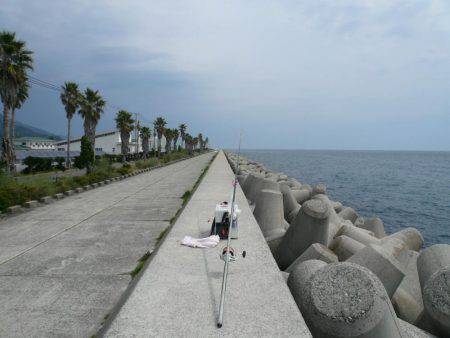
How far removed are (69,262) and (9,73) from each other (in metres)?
25.9

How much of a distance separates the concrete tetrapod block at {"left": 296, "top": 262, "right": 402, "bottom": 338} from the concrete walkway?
0.81ft

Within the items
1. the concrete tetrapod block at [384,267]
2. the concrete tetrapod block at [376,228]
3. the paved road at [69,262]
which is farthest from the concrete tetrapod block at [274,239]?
the concrete tetrapod block at [376,228]

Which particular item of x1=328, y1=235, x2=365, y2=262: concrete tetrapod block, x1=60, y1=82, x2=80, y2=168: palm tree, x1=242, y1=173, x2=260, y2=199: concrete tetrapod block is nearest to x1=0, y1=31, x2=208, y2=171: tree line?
x1=60, y1=82, x2=80, y2=168: palm tree

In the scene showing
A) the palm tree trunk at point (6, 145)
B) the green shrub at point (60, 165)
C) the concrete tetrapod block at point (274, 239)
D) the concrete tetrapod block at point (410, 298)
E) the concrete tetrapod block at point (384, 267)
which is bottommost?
the green shrub at point (60, 165)

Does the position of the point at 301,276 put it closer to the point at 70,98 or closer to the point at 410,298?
the point at 410,298

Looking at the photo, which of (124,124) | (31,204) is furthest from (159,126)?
(31,204)

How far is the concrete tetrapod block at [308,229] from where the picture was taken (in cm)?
741

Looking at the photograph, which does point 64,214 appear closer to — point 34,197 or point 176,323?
point 34,197

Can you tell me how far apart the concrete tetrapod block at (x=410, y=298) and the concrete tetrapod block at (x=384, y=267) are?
43 centimetres

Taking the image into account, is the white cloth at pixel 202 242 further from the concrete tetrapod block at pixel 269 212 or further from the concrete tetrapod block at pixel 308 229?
Result: the concrete tetrapod block at pixel 269 212

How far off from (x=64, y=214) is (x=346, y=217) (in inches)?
425

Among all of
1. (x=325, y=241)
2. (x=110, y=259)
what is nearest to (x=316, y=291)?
(x=325, y=241)

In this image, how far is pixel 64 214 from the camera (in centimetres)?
1281

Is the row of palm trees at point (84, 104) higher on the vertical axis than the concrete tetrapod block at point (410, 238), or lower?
higher
